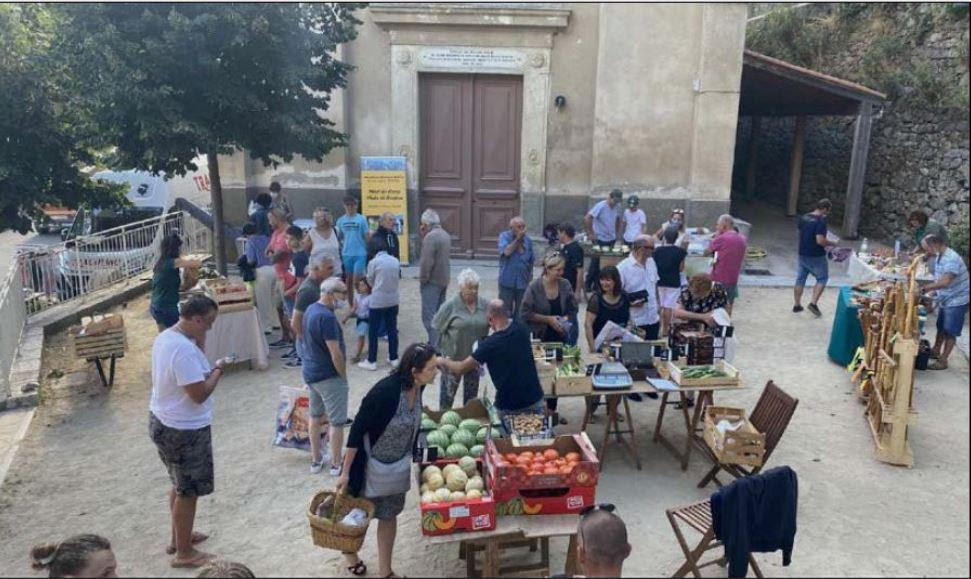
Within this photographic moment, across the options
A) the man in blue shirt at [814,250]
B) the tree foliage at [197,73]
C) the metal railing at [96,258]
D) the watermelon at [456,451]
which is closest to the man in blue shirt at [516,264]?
the watermelon at [456,451]

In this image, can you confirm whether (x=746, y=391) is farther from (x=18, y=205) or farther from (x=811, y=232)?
(x=18, y=205)

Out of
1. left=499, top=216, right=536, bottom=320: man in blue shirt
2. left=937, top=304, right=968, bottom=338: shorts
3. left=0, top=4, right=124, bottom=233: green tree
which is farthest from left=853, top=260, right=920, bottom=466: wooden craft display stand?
left=0, top=4, right=124, bottom=233: green tree

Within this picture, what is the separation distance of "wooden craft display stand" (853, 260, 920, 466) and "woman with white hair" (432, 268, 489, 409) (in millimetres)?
3510

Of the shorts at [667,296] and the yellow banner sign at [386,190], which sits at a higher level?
the yellow banner sign at [386,190]

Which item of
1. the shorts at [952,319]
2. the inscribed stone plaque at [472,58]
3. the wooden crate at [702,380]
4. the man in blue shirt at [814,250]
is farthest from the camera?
the inscribed stone plaque at [472,58]

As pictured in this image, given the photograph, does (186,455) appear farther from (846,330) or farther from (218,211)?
(846,330)

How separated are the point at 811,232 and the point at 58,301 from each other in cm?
1113

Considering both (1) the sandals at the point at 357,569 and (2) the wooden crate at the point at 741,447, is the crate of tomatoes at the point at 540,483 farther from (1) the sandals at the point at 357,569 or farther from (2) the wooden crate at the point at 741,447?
(2) the wooden crate at the point at 741,447

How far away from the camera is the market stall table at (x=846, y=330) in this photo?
8.58m

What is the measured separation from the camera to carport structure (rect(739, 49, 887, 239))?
46.9 ft

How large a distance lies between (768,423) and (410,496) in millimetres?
2925

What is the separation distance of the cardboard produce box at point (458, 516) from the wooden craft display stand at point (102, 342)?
547cm

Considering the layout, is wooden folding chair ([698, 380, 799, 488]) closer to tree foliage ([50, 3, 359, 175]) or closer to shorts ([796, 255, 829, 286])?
shorts ([796, 255, 829, 286])

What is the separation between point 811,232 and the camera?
34.0 ft
